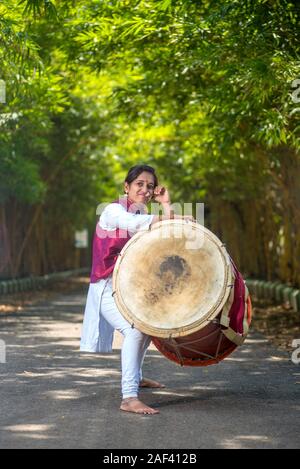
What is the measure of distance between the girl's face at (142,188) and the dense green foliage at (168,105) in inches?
123

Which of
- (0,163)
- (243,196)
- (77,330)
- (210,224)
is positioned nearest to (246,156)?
(0,163)

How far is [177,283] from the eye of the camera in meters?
6.86

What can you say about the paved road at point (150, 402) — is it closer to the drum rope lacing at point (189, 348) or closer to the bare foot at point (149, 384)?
the bare foot at point (149, 384)

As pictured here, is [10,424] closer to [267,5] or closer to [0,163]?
[267,5]

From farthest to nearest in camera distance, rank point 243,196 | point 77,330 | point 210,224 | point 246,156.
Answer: point 210,224
point 243,196
point 246,156
point 77,330

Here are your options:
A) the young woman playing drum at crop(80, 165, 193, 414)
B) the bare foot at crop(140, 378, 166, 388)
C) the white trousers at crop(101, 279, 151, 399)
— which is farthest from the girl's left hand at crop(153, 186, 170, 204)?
the bare foot at crop(140, 378, 166, 388)

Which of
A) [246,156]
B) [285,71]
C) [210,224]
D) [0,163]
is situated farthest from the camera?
[210,224]

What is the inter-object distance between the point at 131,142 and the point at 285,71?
1671 cm

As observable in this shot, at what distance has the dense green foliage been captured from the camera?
10945 mm

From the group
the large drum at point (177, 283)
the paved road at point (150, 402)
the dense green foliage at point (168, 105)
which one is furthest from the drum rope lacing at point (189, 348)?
the dense green foliage at point (168, 105)

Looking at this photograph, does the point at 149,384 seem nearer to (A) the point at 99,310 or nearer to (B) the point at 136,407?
(A) the point at 99,310

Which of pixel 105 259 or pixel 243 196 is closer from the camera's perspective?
pixel 105 259

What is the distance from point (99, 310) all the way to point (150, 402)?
0.77m
